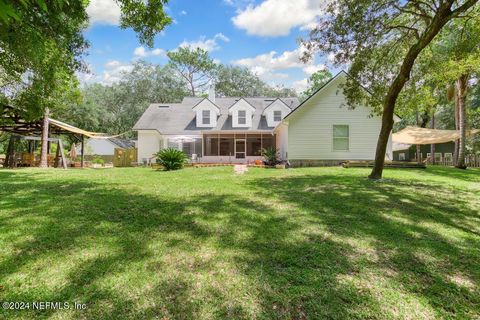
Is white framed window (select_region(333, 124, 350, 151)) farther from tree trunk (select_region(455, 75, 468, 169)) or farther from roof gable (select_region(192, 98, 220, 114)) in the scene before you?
roof gable (select_region(192, 98, 220, 114))

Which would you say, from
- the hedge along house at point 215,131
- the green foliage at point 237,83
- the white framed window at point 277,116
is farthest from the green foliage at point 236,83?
the white framed window at point 277,116

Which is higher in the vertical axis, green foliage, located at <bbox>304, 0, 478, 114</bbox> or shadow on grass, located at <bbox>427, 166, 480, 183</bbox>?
green foliage, located at <bbox>304, 0, 478, 114</bbox>

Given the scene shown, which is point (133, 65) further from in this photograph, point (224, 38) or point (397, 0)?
point (397, 0)

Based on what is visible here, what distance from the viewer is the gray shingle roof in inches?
988

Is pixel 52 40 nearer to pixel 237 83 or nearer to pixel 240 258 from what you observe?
pixel 240 258

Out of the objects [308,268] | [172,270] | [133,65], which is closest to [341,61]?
[308,268]

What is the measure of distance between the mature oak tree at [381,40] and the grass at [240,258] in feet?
14.8

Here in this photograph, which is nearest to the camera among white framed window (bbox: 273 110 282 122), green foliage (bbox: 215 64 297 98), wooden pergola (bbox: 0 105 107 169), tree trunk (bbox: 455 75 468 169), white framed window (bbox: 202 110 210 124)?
tree trunk (bbox: 455 75 468 169)

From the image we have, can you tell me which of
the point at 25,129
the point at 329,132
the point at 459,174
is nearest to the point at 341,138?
the point at 329,132

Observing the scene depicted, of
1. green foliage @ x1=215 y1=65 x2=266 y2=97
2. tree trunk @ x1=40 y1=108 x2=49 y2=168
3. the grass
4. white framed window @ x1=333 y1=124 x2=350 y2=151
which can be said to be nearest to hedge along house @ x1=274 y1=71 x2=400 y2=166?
white framed window @ x1=333 y1=124 x2=350 y2=151

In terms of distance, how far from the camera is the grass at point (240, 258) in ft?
8.90

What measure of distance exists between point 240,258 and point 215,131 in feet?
69.3

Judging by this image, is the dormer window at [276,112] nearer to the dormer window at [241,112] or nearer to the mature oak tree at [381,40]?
the dormer window at [241,112]

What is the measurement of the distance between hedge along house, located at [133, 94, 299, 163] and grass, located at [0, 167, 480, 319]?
18299mm
